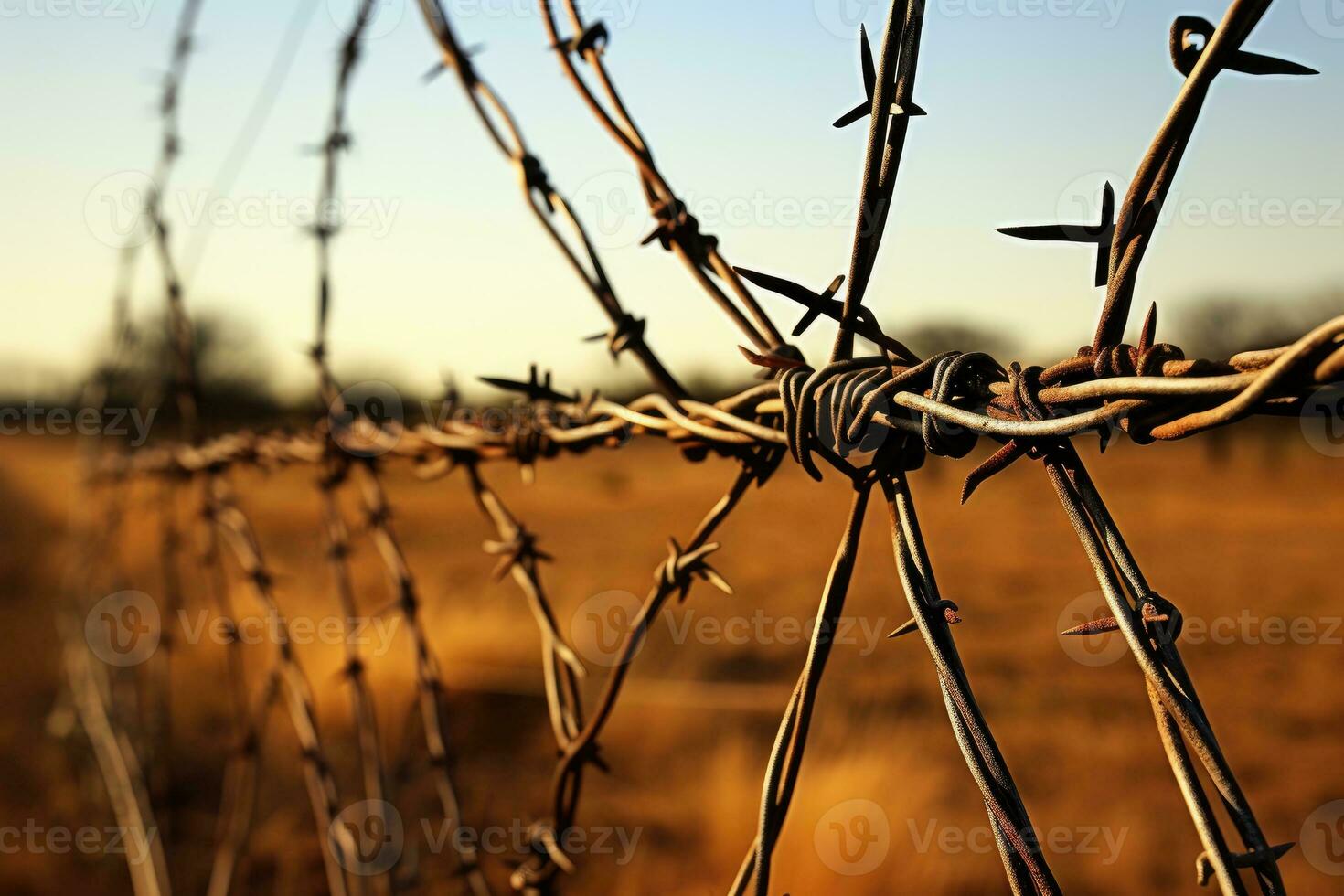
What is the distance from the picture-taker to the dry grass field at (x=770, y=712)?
2.82 metres

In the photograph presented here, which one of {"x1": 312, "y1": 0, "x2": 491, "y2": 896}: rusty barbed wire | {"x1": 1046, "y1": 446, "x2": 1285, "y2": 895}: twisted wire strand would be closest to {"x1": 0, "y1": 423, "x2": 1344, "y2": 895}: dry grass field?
{"x1": 312, "y1": 0, "x2": 491, "y2": 896}: rusty barbed wire

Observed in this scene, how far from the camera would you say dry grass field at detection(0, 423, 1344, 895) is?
2.82m

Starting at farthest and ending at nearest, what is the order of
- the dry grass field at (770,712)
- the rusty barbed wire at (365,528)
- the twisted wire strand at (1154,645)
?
the dry grass field at (770,712), the rusty barbed wire at (365,528), the twisted wire strand at (1154,645)

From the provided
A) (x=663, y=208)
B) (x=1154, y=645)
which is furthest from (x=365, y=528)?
(x=1154, y=645)

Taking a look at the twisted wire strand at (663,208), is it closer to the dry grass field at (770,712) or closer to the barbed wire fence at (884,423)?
the barbed wire fence at (884,423)

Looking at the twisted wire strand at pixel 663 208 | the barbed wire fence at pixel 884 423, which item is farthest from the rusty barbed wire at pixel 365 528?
the twisted wire strand at pixel 663 208

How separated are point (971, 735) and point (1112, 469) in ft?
38.7

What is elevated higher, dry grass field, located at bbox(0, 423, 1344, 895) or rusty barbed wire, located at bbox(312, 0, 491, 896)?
rusty barbed wire, located at bbox(312, 0, 491, 896)

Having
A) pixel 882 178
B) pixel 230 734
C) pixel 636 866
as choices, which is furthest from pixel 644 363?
pixel 230 734

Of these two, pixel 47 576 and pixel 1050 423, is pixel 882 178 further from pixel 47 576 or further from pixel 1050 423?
pixel 47 576

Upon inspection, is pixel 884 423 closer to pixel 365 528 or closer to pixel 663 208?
pixel 663 208

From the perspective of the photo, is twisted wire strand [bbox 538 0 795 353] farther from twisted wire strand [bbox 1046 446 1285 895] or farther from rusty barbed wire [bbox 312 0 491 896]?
rusty barbed wire [bbox 312 0 491 896]

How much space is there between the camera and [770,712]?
4031mm

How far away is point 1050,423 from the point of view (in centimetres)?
42
